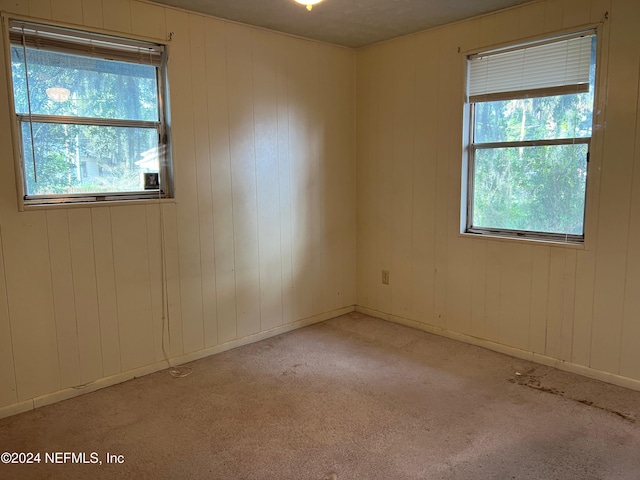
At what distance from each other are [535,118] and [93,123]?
9.44ft

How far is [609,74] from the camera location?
2.81 meters

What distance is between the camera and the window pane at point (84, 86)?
2.64 m

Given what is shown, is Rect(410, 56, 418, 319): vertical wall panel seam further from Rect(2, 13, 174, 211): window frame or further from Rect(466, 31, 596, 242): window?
Rect(2, 13, 174, 211): window frame

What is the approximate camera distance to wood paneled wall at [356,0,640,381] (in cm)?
282

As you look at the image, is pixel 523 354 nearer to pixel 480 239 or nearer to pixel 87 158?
pixel 480 239

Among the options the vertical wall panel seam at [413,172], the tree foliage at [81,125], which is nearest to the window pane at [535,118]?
the vertical wall panel seam at [413,172]

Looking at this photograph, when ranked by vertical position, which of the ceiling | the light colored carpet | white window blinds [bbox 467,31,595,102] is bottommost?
the light colored carpet

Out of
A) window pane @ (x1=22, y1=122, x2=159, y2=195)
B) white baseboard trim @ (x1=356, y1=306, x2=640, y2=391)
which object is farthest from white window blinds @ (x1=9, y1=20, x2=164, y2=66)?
white baseboard trim @ (x1=356, y1=306, x2=640, y2=391)

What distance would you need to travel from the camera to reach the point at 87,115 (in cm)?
286

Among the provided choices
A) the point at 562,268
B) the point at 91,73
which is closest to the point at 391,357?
the point at 562,268

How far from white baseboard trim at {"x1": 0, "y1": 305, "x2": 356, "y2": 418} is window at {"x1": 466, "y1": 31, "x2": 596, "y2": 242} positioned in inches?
65.1

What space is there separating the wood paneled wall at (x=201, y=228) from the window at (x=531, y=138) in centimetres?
123

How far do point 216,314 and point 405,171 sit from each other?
1922 millimetres

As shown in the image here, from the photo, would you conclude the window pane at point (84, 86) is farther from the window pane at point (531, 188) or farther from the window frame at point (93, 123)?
the window pane at point (531, 188)
